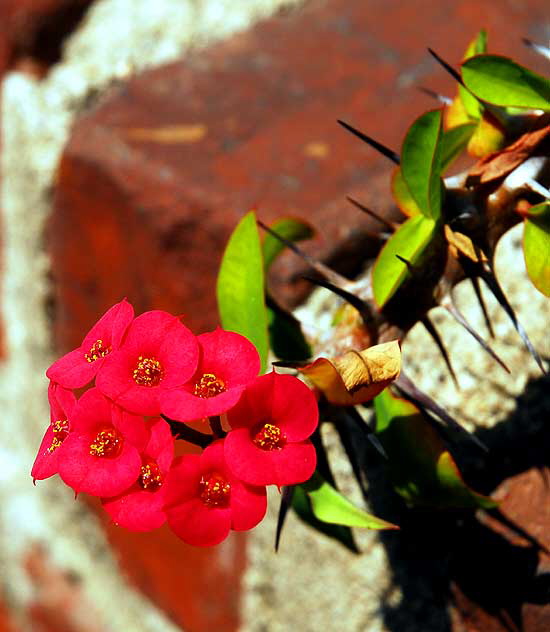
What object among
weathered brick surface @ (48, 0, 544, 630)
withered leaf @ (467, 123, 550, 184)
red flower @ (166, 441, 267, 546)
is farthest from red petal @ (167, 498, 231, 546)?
weathered brick surface @ (48, 0, 544, 630)

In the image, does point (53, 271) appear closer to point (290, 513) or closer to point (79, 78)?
point (79, 78)

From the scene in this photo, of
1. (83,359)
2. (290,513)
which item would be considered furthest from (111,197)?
(83,359)

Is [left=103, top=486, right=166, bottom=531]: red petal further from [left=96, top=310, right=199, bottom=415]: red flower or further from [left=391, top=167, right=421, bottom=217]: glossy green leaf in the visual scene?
[left=391, top=167, right=421, bottom=217]: glossy green leaf

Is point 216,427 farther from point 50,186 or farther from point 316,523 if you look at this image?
point 50,186

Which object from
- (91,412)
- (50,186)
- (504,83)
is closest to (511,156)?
(504,83)

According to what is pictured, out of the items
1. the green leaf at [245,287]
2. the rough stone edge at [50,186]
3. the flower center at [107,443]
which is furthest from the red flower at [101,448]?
the rough stone edge at [50,186]
